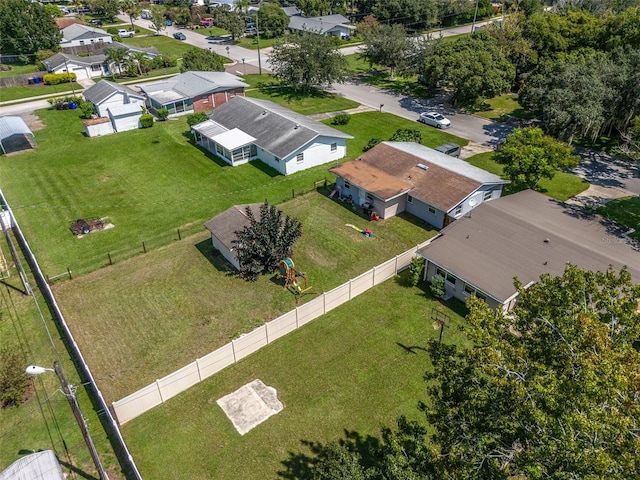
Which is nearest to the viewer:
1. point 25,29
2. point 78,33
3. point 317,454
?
point 317,454

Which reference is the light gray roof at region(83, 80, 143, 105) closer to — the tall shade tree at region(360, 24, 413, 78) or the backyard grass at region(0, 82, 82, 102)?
the backyard grass at region(0, 82, 82, 102)

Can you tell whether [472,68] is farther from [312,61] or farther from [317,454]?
[317,454]

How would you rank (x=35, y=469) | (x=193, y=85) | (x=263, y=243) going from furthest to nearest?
(x=193, y=85)
(x=263, y=243)
(x=35, y=469)

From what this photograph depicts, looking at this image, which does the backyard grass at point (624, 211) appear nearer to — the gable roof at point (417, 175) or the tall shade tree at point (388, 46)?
the gable roof at point (417, 175)

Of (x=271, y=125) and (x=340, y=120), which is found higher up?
(x=271, y=125)

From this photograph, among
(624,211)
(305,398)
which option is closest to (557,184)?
(624,211)

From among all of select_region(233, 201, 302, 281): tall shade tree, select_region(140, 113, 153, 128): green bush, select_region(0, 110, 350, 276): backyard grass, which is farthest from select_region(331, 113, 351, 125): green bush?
select_region(233, 201, 302, 281): tall shade tree

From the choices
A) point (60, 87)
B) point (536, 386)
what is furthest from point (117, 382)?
point (60, 87)

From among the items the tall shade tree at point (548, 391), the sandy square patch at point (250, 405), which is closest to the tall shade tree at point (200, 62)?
the sandy square patch at point (250, 405)
